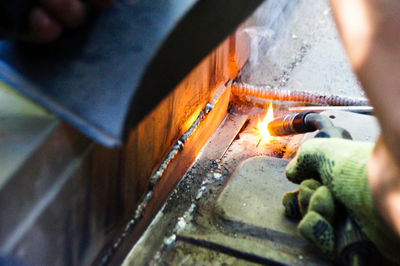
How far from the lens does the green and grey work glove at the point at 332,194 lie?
100 centimetres

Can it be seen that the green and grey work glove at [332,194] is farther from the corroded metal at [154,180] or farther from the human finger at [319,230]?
the corroded metal at [154,180]

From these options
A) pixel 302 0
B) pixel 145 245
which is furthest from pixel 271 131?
pixel 302 0

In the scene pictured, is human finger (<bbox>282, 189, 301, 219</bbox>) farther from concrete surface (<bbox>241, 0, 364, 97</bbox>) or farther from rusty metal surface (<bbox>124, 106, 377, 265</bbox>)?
concrete surface (<bbox>241, 0, 364, 97</bbox>)

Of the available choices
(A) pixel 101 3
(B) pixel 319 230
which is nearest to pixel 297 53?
(B) pixel 319 230

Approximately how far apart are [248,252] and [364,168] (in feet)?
1.35

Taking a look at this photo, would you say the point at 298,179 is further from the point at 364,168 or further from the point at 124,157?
the point at 124,157

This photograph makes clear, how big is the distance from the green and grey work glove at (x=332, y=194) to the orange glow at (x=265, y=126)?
0.47 metres

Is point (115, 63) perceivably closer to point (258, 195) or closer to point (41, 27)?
point (41, 27)

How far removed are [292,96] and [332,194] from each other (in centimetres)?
80

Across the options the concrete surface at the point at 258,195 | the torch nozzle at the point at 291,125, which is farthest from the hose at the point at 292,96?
the concrete surface at the point at 258,195

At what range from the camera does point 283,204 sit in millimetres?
1265

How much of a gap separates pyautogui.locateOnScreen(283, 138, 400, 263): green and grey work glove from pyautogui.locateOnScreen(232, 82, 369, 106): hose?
Answer: 2.08 feet

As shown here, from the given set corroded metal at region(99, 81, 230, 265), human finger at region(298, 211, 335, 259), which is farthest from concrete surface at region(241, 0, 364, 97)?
human finger at region(298, 211, 335, 259)

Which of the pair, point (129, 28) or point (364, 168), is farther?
point (364, 168)
